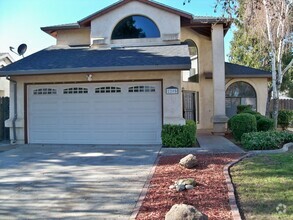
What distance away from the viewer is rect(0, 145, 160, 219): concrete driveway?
5613 mm

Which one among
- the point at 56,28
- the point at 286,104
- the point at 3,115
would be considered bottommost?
the point at 3,115

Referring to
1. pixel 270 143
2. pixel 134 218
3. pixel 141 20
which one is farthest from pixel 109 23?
pixel 134 218

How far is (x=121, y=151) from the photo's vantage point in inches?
450

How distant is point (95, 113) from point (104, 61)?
6.97 ft

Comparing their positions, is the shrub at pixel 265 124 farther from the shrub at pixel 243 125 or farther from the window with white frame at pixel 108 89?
the window with white frame at pixel 108 89

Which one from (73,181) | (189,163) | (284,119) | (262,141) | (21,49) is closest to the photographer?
(73,181)

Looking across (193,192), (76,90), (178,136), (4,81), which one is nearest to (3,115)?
(76,90)

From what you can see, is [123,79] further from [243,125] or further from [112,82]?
[243,125]

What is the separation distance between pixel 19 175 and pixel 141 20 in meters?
9.94

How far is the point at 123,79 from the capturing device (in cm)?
1298

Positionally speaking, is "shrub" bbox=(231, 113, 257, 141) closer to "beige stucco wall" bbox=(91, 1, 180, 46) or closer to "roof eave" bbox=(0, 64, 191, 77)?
"roof eave" bbox=(0, 64, 191, 77)


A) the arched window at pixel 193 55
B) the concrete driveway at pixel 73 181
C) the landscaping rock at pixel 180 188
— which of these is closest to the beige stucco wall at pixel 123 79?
the concrete driveway at pixel 73 181

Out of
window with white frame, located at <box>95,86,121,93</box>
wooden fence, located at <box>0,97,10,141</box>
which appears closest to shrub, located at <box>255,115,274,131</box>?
window with white frame, located at <box>95,86,121,93</box>

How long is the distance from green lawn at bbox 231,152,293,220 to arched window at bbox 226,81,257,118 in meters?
11.1
